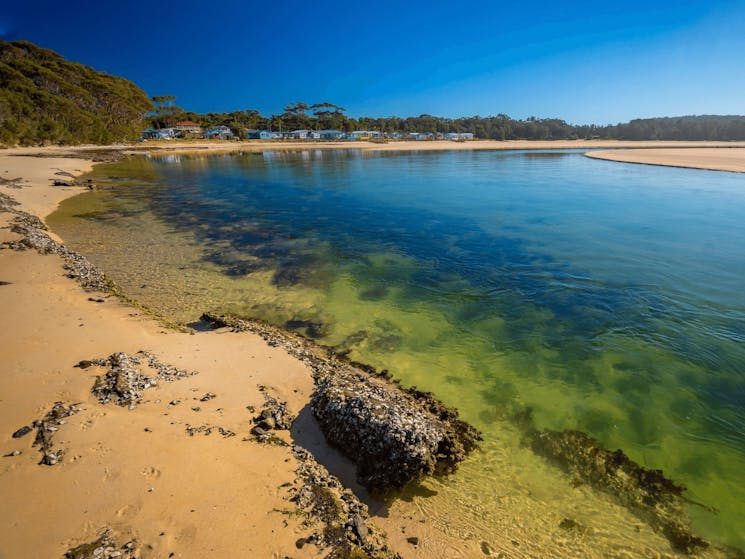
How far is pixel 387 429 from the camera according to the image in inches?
203

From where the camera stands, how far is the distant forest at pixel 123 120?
62.5m

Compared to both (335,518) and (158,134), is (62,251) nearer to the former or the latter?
(335,518)

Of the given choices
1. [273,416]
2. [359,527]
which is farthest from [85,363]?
[359,527]

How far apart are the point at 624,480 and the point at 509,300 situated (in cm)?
646

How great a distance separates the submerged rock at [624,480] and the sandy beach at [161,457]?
0.41 meters

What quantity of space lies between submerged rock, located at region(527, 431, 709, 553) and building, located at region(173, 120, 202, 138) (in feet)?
448

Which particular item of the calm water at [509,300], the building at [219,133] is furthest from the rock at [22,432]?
the building at [219,133]

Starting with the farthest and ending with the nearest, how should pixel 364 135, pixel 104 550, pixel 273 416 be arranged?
pixel 364 135 < pixel 273 416 < pixel 104 550

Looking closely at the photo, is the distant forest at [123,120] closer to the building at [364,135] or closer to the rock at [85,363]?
the building at [364,135]

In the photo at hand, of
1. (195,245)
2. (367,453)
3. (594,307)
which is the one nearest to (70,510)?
(367,453)

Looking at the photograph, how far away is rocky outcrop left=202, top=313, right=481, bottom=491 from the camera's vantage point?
197 inches

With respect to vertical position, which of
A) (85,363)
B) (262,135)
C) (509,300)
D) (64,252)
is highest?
(262,135)

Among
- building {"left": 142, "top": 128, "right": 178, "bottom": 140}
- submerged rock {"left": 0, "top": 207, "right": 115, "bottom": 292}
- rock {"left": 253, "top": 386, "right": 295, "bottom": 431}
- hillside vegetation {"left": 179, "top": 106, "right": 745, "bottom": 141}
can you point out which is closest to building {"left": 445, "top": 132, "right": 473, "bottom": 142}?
hillside vegetation {"left": 179, "top": 106, "right": 745, "bottom": 141}

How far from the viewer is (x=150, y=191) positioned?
32.5m
